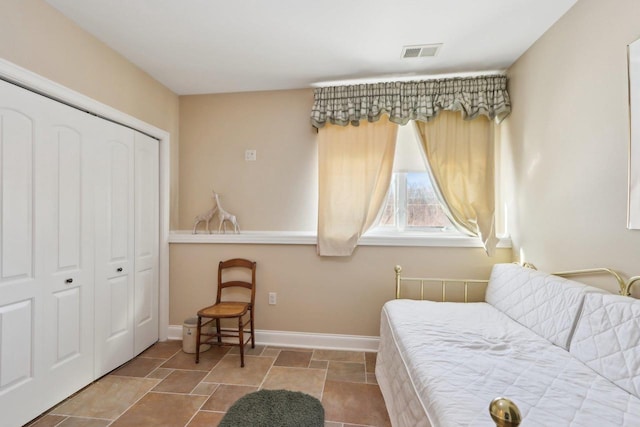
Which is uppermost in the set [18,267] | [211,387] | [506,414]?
[18,267]

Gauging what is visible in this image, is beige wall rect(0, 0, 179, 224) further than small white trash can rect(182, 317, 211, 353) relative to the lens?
No

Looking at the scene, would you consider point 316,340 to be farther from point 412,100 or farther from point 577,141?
point 577,141

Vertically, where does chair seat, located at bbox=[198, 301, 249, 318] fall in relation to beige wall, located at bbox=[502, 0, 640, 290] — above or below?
below

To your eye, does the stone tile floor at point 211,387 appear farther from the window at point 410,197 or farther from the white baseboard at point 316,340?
the window at point 410,197

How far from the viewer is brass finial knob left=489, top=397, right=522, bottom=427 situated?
0.65m

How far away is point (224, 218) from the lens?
9.65 feet

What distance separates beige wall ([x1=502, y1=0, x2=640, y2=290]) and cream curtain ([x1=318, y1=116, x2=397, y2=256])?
3.60 feet

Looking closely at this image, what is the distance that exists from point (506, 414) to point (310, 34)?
2.31 m

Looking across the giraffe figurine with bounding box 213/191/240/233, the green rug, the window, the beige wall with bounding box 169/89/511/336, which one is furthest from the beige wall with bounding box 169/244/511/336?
the green rug

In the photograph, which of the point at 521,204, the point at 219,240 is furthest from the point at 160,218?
the point at 521,204

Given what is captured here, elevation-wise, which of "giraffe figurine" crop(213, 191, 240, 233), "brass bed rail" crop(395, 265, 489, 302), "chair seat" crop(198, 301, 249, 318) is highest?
"giraffe figurine" crop(213, 191, 240, 233)

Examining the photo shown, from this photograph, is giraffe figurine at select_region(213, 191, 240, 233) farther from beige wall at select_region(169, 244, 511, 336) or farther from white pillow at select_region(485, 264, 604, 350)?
white pillow at select_region(485, 264, 604, 350)

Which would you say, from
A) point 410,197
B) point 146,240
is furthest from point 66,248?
point 410,197

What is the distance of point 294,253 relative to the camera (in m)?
2.85
